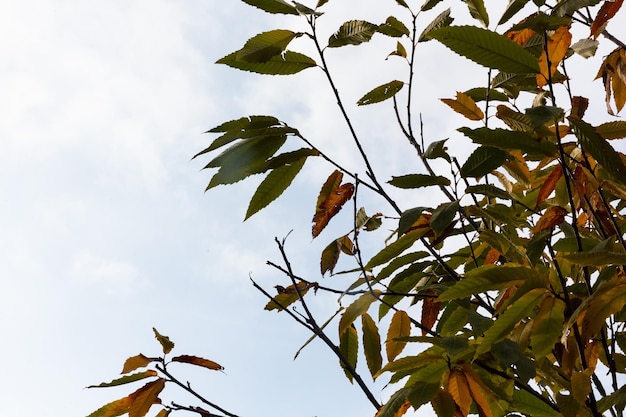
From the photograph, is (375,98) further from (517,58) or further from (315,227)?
(517,58)

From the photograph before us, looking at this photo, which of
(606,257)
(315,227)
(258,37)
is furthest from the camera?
(315,227)

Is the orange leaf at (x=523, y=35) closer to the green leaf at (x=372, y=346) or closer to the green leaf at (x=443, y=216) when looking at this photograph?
the green leaf at (x=443, y=216)

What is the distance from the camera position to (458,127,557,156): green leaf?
978mm

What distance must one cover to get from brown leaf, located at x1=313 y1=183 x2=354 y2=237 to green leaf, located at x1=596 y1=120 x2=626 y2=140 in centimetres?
49

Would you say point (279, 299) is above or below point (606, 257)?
above

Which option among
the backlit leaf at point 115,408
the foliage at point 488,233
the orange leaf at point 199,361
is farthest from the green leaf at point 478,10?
the backlit leaf at point 115,408

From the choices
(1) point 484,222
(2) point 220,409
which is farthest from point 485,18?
(2) point 220,409

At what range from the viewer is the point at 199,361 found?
1374mm

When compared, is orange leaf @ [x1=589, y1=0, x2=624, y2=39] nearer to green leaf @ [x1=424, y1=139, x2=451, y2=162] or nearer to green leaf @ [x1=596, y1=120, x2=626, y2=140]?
green leaf @ [x1=596, y1=120, x2=626, y2=140]

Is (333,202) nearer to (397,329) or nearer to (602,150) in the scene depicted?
(397,329)

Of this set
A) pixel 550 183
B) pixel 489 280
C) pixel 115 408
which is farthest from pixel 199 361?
pixel 550 183

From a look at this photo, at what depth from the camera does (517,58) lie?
3.25 feet

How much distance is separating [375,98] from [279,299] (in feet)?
1.66

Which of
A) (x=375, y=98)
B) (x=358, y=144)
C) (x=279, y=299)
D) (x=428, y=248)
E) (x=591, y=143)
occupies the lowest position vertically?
(x=591, y=143)
